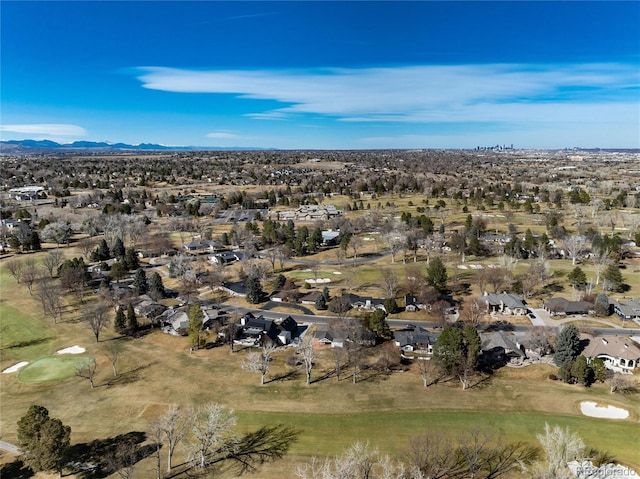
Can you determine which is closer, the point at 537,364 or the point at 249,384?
the point at 249,384

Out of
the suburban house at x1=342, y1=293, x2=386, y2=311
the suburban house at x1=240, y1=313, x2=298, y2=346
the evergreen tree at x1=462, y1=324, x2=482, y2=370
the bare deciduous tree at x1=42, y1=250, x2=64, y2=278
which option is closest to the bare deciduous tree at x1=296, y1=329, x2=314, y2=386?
the suburban house at x1=240, y1=313, x2=298, y2=346

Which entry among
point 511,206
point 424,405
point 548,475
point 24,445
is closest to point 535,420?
point 424,405

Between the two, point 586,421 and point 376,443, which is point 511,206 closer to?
point 586,421

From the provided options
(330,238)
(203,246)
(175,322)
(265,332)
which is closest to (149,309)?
(175,322)

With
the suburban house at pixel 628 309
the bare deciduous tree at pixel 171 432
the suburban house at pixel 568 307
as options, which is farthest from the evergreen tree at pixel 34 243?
the suburban house at pixel 628 309

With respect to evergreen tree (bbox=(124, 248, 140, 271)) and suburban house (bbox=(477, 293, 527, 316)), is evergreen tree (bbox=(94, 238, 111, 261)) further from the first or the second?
suburban house (bbox=(477, 293, 527, 316))

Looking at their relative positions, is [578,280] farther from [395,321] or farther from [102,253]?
[102,253]
